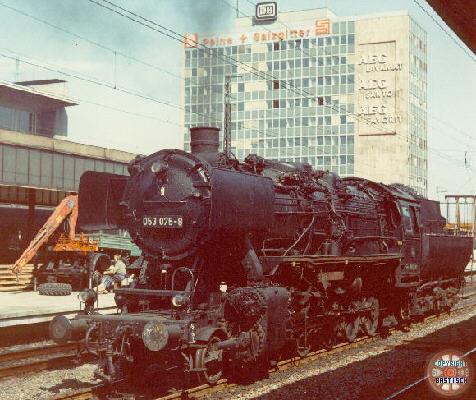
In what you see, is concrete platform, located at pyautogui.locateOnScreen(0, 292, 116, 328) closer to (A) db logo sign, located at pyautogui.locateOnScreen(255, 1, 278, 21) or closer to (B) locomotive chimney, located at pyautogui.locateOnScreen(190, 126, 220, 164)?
(B) locomotive chimney, located at pyautogui.locateOnScreen(190, 126, 220, 164)

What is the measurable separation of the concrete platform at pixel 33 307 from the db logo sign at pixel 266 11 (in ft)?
307

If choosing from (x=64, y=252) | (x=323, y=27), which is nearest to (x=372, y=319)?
(x=64, y=252)

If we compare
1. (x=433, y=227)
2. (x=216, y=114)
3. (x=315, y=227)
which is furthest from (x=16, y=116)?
(x=315, y=227)

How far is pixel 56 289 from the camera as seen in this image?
2550cm

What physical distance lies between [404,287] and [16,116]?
2289 inches

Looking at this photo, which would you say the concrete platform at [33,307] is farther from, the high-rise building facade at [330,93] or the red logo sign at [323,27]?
the red logo sign at [323,27]

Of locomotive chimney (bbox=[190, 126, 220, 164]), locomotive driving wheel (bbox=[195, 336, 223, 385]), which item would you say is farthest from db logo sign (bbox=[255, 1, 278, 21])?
locomotive driving wheel (bbox=[195, 336, 223, 385])

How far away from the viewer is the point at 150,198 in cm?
1226

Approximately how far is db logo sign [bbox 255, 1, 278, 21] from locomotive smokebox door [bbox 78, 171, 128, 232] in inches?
4112

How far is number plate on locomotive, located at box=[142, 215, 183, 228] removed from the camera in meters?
11.8

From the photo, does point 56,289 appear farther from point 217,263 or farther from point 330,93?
point 330,93

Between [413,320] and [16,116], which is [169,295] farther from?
[16,116]

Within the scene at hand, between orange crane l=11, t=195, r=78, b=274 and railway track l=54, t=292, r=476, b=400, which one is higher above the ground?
orange crane l=11, t=195, r=78, b=274

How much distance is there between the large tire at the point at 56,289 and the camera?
83.4 feet
